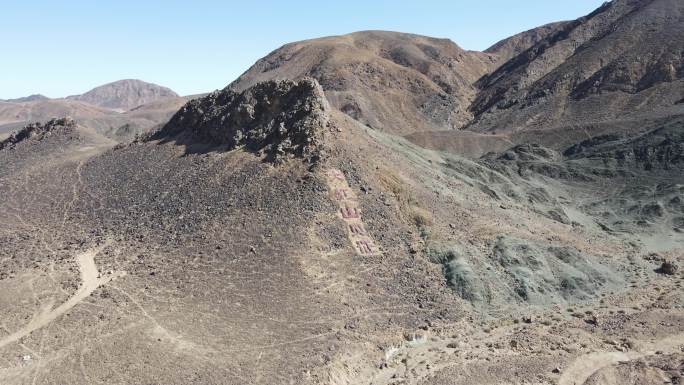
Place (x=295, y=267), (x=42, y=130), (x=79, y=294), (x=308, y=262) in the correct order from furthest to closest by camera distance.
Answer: (x=42, y=130) → (x=308, y=262) → (x=295, y=267) → (x=79, y=294)

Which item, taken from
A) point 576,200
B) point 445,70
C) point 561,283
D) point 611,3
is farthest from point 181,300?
point 611,3

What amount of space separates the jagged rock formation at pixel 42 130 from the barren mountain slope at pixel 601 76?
69075 millimetres

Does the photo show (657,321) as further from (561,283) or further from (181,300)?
(181,300)

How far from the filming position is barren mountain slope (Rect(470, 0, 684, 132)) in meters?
91.5

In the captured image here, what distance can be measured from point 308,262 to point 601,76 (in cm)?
8667

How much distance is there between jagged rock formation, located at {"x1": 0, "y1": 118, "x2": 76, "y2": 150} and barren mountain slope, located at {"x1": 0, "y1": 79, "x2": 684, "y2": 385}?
10040mm

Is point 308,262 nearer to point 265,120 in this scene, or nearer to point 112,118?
point 265,120

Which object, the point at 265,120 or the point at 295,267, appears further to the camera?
the point at 265,120

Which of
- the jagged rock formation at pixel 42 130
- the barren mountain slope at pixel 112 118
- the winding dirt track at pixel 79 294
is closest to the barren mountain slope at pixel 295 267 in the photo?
the winding dirt track at pixel 79 294

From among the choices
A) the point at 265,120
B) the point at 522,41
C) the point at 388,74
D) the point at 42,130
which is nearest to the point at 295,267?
the point at 265,120

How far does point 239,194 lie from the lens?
36.8m

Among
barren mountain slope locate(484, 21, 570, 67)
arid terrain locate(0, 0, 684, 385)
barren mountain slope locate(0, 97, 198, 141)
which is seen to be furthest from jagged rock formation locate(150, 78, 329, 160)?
barren mountain slope locate(484, 21, 570, 67)

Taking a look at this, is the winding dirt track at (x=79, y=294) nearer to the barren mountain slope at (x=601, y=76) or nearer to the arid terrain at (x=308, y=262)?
the arid terrain at (x=308, y=262)

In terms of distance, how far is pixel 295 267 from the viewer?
31.4m
